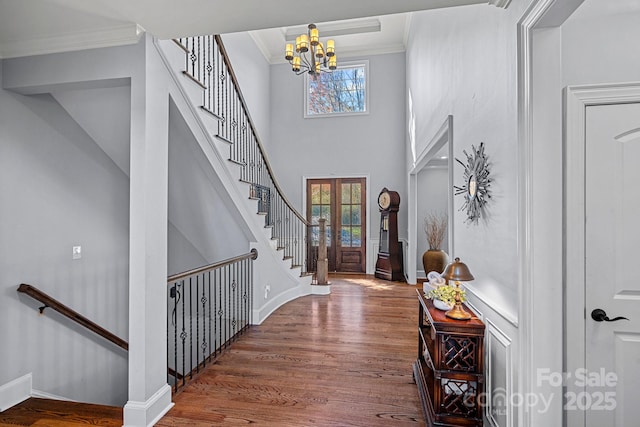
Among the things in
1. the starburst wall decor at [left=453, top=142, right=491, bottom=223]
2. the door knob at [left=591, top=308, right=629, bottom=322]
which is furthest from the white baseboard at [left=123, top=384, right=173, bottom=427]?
the door knob at [left=591, top=308, right=629, bottom=322]

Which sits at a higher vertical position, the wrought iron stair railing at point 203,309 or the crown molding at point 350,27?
the crown molding at point 350,27

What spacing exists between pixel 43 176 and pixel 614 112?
382 cm

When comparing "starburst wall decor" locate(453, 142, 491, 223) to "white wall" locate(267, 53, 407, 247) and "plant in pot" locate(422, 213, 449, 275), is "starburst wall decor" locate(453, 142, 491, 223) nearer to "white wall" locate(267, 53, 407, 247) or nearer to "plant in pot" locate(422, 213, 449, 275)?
"plant in pot" locate(422, 213, 449, 275)

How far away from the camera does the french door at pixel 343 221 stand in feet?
23.2

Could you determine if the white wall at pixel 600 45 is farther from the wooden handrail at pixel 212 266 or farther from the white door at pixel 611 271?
the wooden handrail at pixel 212 266

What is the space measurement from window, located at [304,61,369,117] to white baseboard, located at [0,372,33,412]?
6407 millimetres

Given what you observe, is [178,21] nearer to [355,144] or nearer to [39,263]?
[39,263]

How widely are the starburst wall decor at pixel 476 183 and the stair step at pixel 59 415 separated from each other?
2.73 m

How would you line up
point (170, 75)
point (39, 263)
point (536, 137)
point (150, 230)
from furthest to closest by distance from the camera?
point (39, 263) → point (170, 75) → point (150, 230) → point (536, 137)

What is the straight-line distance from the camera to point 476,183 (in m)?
2.03

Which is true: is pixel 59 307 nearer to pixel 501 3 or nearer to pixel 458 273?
pixel 458 273

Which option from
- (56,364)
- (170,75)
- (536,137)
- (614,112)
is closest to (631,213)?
(614,112)

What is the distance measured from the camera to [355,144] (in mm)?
7082

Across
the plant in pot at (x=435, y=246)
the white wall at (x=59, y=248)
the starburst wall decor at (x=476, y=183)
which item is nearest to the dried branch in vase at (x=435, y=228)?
the plant in pot at (x=435, y=246)
